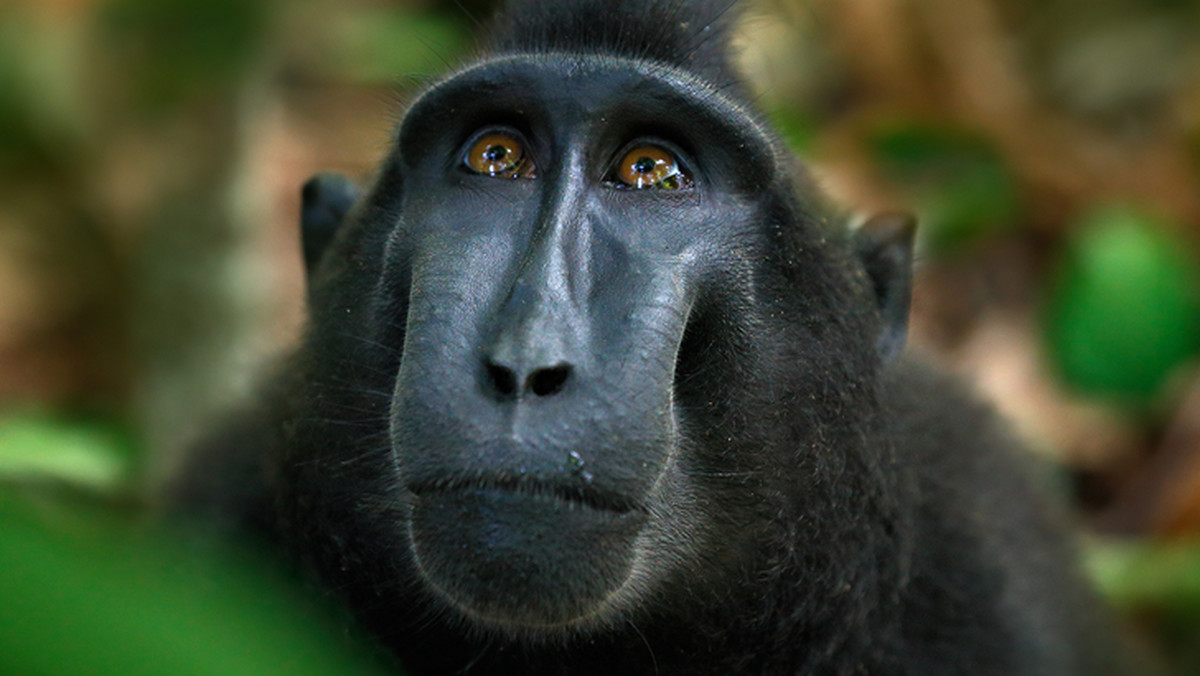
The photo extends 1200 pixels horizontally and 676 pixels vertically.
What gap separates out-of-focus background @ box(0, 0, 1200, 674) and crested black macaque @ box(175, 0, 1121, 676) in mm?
881

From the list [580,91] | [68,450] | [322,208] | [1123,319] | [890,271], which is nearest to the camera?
[580,91]

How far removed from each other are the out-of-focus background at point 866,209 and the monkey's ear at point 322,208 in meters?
0.23

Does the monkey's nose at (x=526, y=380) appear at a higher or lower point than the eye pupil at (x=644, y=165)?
lower

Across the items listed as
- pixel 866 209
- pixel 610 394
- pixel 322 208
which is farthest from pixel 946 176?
pixel 610 394

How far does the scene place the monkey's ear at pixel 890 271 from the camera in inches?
113

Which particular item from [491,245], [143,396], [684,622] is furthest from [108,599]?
[143,396]

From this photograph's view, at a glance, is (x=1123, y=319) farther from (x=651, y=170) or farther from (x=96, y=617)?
(x=96, y=617)

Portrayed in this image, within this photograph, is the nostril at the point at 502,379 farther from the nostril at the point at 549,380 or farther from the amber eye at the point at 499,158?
the amber eye at the point at 499,158

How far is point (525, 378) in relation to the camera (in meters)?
2.00

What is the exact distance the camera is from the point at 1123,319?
538cm

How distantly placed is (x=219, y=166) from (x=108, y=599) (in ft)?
16.9

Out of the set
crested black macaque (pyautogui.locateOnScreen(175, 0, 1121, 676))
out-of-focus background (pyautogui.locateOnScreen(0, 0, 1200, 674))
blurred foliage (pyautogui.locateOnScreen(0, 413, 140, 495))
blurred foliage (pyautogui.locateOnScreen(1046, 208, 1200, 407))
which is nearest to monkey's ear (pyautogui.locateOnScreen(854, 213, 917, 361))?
crested black macaque (pyautogui.locateOnScreen(175, 0, 1121, 676))

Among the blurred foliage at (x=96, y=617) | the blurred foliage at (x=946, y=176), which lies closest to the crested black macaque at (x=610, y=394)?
the blurred foliage at (x=96, y=617)

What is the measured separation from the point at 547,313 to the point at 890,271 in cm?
114
